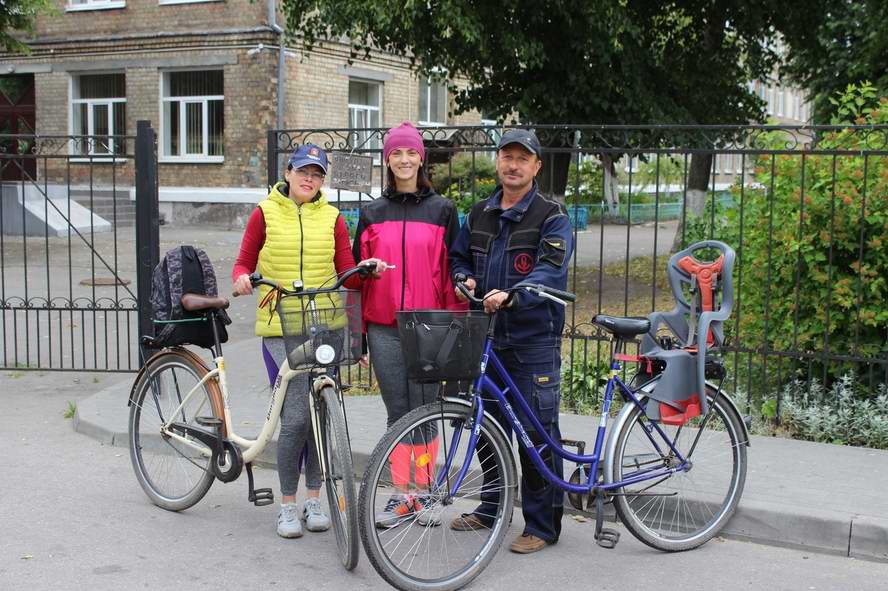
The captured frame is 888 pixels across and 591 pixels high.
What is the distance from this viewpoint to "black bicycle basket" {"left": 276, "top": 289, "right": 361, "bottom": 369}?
4438 millimetres

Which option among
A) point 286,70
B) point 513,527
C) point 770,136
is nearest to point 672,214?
point 286,70

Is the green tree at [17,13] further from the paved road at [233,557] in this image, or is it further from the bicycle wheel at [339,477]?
the bicycle wheel at [339,477]

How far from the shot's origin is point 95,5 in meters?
25.2

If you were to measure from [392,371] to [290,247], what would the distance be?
764mm

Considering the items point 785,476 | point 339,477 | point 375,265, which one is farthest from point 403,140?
point 785,476

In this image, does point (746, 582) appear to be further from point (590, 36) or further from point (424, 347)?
point (590, 36)

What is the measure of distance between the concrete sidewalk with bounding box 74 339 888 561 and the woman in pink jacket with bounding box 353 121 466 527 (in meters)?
1.07

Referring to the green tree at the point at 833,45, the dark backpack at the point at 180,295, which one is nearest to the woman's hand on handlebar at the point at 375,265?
the dark backpack at the point at 180,295

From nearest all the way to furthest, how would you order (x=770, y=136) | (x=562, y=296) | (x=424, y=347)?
(x=424, y=347)
(x=562, y=296)
(x=770, y=136)

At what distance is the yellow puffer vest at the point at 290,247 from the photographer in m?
4.98

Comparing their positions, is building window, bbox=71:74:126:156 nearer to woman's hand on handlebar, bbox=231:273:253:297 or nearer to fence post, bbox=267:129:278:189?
fence post, bbox=267:129:278:189

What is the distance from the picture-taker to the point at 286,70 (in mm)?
23281

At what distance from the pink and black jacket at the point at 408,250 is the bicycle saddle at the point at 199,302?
2.49ft

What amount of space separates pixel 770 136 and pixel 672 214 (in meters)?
27.9
